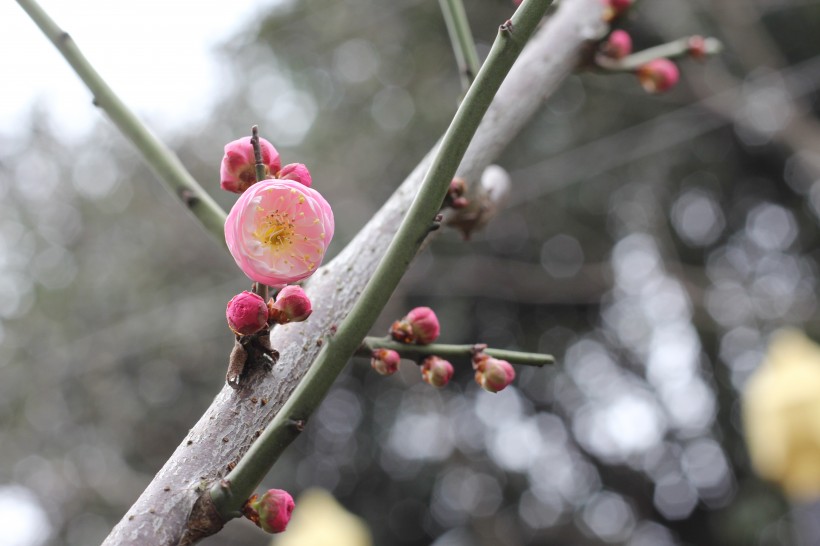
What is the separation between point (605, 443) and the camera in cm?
243

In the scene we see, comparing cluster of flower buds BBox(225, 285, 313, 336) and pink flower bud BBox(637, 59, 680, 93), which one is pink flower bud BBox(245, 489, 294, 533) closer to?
cluster of flower buds BBox(225, 285, 313, 336)

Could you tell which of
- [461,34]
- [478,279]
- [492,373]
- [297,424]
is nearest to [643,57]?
[461,34]

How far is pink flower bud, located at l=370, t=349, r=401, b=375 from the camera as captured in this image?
34 centimetres

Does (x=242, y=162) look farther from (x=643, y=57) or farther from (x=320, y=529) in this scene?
(x=320, y=529)

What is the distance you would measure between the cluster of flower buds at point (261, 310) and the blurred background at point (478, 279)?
1886mm

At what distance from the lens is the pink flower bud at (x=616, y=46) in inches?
22.4

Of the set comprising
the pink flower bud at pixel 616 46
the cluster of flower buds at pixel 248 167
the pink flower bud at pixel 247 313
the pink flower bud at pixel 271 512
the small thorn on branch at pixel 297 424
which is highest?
the cluster of flower buds at pixel 248 167

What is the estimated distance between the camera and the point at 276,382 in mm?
291

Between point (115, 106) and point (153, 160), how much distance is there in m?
0.04

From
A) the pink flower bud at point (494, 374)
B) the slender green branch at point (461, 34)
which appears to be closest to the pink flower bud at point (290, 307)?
the pink flower bud at point (494, 374)

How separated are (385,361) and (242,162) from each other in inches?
4.4

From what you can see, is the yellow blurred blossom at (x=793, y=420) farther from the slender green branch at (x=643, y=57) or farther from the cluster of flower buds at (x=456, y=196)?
the cluster of flower buds at (x=456, y=196)

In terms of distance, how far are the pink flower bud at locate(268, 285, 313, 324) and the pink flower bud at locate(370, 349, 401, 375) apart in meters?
0.07

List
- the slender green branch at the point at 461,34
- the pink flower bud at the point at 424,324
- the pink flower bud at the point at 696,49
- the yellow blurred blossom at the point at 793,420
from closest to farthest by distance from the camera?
the pink flower bud at the point at 424,324 → the slender green branch at the point at 461,34 → the pink flower bud at the point at 696,49 → the yellow blurred blossom at the point at 793,420
